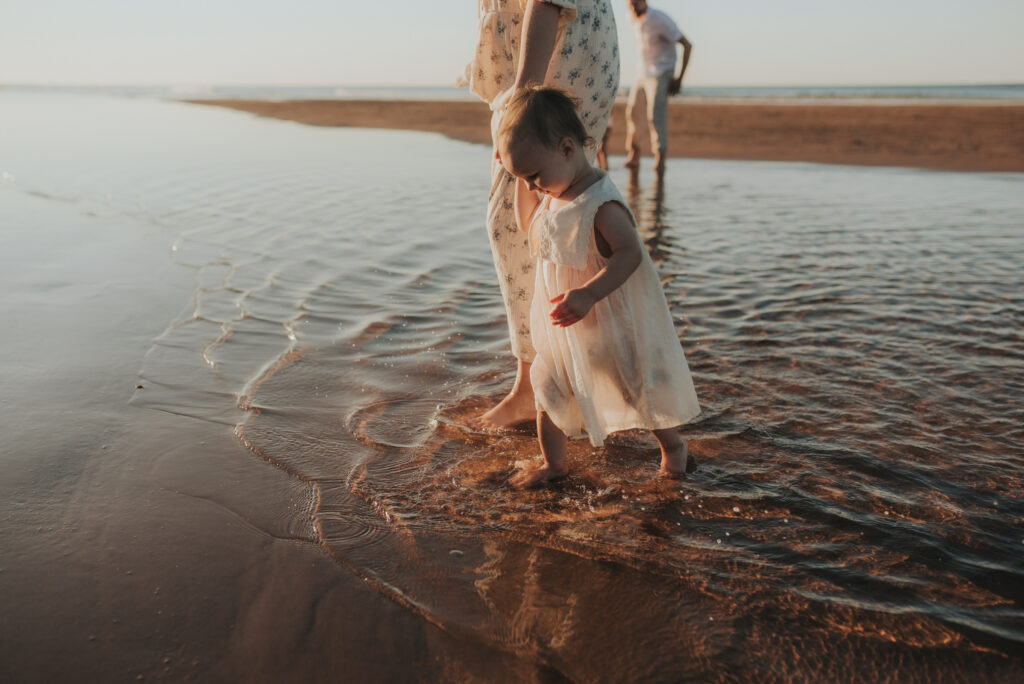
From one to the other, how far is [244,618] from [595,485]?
3.76ft

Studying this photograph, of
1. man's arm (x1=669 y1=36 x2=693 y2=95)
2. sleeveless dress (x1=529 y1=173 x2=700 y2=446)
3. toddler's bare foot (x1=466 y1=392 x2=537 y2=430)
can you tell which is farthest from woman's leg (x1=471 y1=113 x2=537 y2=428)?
man's arm (x1=669 y1=36 x2=693 y2=95)

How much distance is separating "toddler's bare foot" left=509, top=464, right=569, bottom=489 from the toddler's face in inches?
35.7

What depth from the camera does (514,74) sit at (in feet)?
9.19

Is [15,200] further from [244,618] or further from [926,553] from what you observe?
[926,553]

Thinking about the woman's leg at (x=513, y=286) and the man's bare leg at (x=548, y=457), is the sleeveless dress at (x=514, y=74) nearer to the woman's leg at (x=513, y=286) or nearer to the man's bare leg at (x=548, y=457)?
the woman's leg at (x=513, y=286)

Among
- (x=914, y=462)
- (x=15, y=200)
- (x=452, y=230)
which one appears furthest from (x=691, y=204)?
(x=15, y=200)

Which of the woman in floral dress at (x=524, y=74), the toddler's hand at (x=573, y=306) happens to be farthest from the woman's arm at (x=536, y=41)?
the toddler's hand at (x=573, y=306)

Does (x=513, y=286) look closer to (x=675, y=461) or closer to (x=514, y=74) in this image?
(x=514, y=74)

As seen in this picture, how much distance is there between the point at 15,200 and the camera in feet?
25.0

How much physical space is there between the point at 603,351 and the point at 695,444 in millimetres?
633

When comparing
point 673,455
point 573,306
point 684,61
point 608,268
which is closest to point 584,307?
point 573,306

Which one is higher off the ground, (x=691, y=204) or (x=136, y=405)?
(x=136, y=405)

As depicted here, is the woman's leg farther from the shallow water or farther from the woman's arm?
the woman's arm

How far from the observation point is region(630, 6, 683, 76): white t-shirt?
895cm
